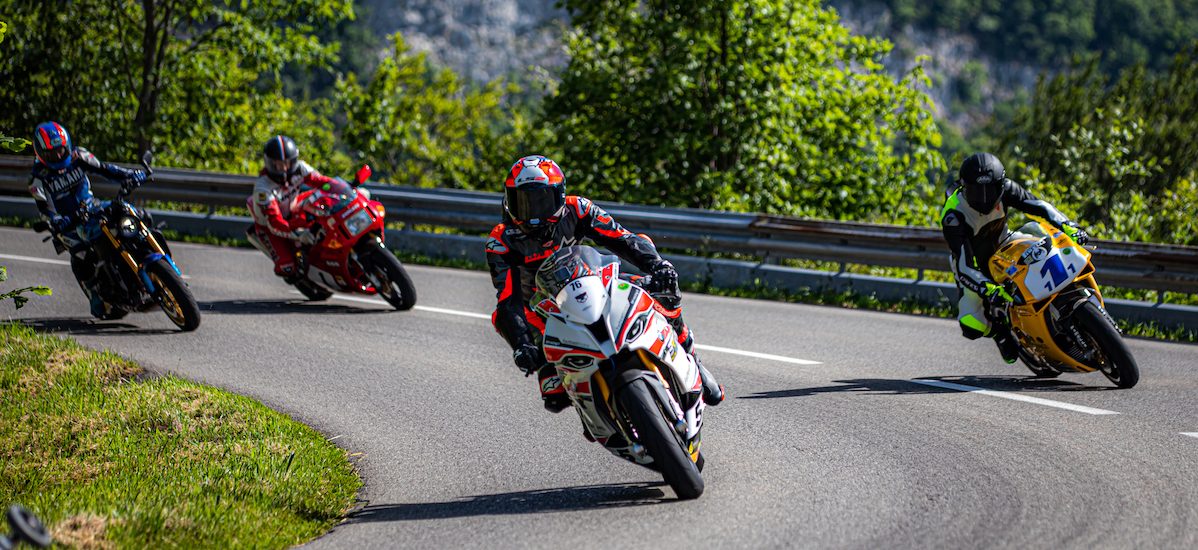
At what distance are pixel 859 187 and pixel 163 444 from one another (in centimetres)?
1386

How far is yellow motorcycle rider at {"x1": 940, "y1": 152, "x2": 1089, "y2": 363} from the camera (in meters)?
8.37

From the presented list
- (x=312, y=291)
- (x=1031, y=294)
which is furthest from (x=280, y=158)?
(x=1031, y=294)

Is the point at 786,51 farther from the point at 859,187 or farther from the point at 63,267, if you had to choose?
the point at 63,267

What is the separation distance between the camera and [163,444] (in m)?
6.88

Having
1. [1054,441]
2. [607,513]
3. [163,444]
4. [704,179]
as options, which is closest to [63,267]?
[163,444]

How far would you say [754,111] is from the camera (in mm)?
18438

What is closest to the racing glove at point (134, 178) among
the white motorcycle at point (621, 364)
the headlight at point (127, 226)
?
the headlight at point (127, 226)

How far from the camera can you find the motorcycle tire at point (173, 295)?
1020 centimetres

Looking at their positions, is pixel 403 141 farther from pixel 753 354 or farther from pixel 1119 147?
pixel 753 354

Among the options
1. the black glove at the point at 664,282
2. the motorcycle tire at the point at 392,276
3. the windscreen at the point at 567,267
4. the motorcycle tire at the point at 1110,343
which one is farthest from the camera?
the motorcycle tire at the point at 392,276

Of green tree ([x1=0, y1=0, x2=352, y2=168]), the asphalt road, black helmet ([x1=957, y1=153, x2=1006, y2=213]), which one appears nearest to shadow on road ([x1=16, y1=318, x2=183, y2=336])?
the asphalt road

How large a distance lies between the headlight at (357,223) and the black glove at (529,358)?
5848 mm

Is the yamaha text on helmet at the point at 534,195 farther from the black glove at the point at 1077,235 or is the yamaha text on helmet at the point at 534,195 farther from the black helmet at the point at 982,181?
the black glove at the point at 1077,235

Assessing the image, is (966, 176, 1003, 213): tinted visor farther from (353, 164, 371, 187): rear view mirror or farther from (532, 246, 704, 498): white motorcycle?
(353, 164, 371, 187): rear view mirror
